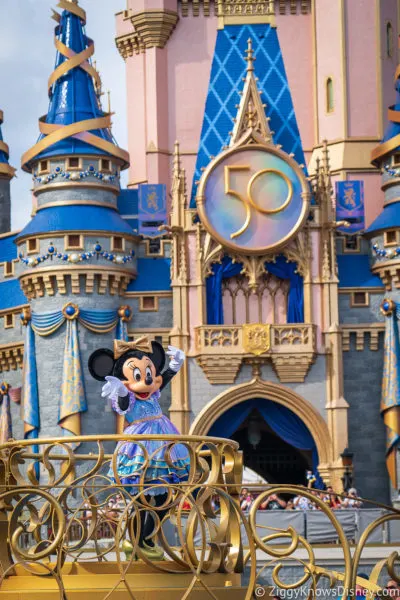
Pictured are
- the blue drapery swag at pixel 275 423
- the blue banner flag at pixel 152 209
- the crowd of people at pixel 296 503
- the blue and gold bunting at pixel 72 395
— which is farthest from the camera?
the blue banner flag at pixel 152 209

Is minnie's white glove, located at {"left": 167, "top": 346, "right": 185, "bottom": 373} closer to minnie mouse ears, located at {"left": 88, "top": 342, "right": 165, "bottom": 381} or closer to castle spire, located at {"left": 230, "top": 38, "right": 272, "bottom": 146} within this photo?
minnie mouse ears, located at {"left": 88, "top": 342, "right": 165, "bottom": 381}

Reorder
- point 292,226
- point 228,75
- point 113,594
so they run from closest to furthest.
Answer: point 113,594 < point 292,226 < point 228,75

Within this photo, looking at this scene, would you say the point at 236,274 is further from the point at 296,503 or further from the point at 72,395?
the point at 296,503

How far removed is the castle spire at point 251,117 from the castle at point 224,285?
4 cm

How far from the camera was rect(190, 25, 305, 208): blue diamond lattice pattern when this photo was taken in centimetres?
2888

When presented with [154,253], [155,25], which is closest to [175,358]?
A: [154,253]

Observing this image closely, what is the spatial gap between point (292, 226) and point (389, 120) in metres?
3.43

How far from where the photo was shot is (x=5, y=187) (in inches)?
1251

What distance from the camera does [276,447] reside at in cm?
2880

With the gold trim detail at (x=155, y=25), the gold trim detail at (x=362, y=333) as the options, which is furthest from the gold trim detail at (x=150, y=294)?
the gold trim detail at (x=155, y=25)

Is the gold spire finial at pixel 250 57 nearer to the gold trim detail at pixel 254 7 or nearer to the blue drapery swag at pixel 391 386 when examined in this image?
the gold trim detail at pixel 254 7

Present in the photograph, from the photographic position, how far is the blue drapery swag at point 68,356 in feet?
86.1

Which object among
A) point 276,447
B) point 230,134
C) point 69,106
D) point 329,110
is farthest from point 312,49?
point 276,447

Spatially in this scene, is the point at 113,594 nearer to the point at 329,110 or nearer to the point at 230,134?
the point at 230,134
